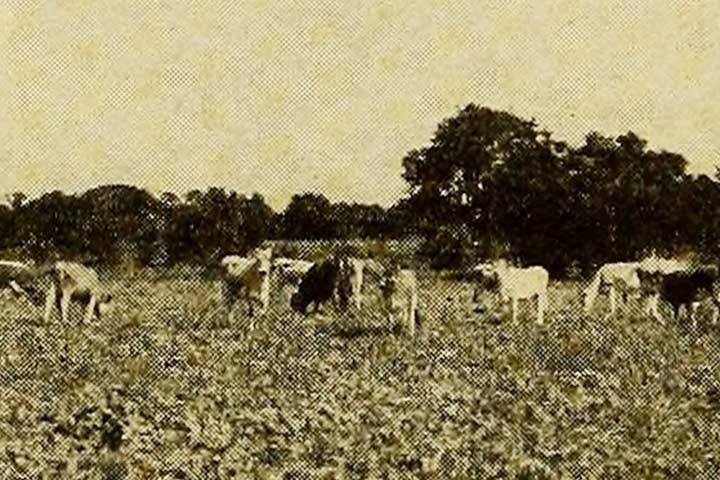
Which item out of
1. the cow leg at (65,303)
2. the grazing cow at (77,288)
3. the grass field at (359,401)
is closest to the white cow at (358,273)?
the grass field at (359,401)

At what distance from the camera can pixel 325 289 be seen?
3581 centimetres

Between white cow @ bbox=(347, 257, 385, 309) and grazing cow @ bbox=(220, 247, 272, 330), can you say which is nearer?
grazing cow @ bbox=(220, 247, 272, 330)

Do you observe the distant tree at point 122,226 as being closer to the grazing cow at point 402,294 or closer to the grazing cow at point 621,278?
the grazing cow at point 621,278

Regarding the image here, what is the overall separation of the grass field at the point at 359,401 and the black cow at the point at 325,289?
3.56m

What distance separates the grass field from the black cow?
11.7 feet

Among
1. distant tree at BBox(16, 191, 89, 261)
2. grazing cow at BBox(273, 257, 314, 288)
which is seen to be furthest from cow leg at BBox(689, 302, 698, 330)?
distant tree at BBox(16, 191, 89, 261)

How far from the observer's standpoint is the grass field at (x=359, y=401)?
15594mm

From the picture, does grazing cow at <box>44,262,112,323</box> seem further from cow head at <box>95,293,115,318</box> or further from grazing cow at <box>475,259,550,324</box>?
grazing cow at <box>475,259,550,324</box>

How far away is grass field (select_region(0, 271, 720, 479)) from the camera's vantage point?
1559 cm

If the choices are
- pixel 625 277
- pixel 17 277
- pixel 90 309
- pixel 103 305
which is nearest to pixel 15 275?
pixel 17 277

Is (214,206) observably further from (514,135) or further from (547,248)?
(547,248)

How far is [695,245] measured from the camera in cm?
6838

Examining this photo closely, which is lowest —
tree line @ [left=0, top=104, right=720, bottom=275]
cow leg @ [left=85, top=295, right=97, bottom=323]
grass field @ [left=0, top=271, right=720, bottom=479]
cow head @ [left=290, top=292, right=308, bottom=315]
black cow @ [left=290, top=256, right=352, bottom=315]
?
grass field @ [left=0, top=271, right=720, bottom=479]

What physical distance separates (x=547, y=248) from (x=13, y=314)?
33.6 m
